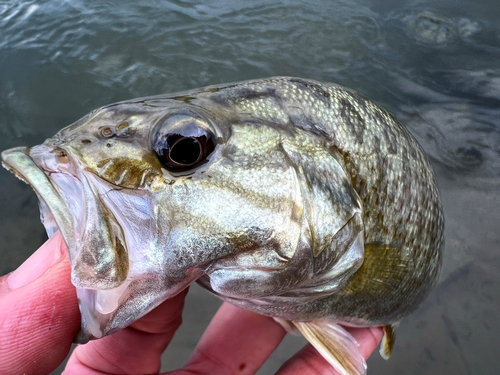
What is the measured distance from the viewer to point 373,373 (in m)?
2.67

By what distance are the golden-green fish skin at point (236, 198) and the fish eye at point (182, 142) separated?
2 centimetres

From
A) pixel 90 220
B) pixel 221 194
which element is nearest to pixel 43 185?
pixel 90 220

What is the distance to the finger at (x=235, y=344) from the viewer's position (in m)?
2.01

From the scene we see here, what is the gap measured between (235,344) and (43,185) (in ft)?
4.91

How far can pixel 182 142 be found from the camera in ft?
3.37

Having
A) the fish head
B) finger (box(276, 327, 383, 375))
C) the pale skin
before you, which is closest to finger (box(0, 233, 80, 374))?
the pale skin

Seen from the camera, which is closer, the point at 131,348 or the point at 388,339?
the point at 131,348

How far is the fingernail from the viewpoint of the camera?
4.46ft

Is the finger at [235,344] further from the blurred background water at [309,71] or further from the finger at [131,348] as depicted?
the blurred background water at [309,71]

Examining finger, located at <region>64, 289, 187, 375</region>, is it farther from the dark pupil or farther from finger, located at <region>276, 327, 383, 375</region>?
the dark pupil

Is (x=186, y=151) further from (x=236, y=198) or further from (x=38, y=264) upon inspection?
(x=38, y=264)

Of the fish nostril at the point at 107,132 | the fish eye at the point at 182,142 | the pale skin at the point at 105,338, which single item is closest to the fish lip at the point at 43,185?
the fish nostril at the point at 107,132

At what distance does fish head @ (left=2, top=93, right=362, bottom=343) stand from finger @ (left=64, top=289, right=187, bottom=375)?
0.56 meters

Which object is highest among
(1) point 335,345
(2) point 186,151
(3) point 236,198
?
(2) point 186,151
